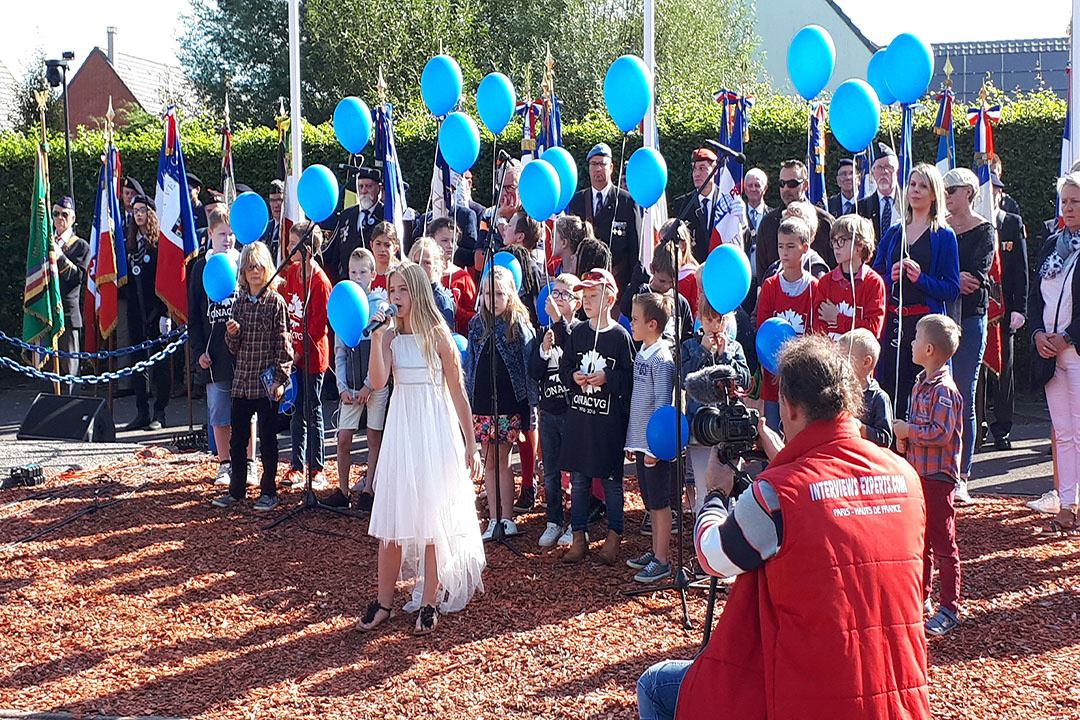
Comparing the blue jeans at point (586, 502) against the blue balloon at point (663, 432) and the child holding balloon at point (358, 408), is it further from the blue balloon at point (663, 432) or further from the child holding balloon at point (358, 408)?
the child holding balloon at point (358, 408)

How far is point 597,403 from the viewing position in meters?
6.74

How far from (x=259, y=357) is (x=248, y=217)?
1.20 metres

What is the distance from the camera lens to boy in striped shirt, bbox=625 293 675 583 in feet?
21.5

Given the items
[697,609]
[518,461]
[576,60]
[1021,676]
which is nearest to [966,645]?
[1021,676]

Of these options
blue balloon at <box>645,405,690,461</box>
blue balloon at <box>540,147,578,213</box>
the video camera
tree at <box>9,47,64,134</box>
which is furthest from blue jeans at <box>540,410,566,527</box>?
tree at <box>9,47,64,134</box>

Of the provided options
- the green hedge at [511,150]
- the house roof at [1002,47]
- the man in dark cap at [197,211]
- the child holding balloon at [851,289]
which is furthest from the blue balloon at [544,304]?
the house roof at [1002,47]

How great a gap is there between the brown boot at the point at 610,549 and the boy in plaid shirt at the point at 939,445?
1.94 metres

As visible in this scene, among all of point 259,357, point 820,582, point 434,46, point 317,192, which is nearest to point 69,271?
point 259,357

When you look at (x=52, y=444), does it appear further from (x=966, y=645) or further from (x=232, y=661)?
(x=966, y=645)

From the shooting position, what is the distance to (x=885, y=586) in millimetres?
3055

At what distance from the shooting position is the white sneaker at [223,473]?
29.6 ft

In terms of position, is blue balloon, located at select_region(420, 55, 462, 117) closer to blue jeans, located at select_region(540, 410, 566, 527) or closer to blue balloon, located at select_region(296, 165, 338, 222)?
blue balloon, located at select_region(296, 165, 338, 222)

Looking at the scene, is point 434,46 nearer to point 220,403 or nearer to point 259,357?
point 220,403

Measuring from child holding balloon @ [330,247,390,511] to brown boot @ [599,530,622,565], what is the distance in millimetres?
2033
